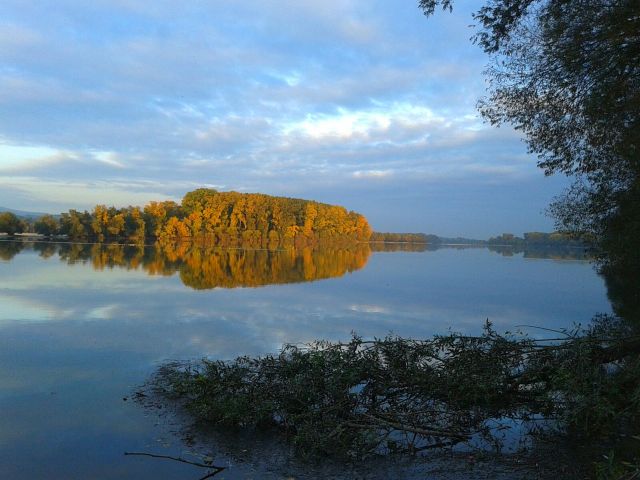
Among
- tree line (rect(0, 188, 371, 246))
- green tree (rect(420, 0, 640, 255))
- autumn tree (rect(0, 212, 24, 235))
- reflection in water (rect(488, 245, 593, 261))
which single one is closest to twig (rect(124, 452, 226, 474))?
green tree (rect(420, 0, 640, 255))

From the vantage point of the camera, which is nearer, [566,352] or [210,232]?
[566,352]

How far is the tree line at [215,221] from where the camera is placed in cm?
9188

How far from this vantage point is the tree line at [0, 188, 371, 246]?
301 ft

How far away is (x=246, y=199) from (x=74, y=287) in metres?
97.7

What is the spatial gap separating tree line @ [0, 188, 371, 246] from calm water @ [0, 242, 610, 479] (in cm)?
6631

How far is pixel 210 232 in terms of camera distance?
109000 millimetres

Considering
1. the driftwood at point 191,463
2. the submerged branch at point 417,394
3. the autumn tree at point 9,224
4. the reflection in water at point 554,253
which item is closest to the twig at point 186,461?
the driftwood at point 191,463

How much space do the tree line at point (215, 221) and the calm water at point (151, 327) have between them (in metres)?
66.3

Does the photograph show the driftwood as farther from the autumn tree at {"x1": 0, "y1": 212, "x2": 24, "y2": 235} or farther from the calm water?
the autumn tree at {"x1": 0, "y1": 212, "x2": 24, "y2": 235}

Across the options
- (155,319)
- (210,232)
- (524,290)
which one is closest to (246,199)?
(210,232)

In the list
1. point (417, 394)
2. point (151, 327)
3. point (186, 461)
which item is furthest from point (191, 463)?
point (151, 327)

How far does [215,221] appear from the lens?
110m

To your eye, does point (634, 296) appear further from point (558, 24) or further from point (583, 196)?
point (558, 24)

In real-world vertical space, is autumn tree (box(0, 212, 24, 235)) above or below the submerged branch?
above
